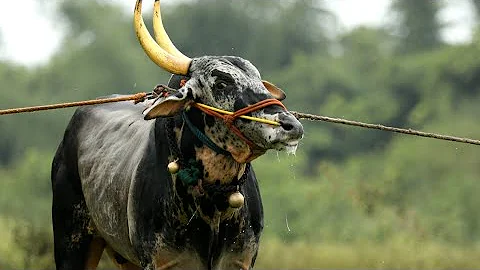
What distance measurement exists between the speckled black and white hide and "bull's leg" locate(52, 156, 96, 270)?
0.58m

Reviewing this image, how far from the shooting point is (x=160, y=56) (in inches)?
294

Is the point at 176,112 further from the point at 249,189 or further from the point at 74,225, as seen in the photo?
the point at 74,225

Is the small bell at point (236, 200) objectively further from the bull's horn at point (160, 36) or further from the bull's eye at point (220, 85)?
→ the bull's horn at point (160, 36)

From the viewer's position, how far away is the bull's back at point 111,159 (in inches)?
324

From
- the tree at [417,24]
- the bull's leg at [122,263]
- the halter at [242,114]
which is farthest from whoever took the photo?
the tree at [417,24]

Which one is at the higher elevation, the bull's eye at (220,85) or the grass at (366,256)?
the bull's eye at (220,85)

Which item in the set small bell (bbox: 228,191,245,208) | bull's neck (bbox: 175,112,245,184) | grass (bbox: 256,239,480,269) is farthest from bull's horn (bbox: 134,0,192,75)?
grass (bbox: 256,239,480,269)

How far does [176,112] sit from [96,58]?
22.8 metres

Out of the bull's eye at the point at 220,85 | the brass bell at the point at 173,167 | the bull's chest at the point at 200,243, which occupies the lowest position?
the bull's chest at the point at 200,243

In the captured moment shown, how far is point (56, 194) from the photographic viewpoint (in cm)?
955

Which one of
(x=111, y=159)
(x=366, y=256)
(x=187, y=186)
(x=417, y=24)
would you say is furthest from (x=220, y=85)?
(x=417, y=24)

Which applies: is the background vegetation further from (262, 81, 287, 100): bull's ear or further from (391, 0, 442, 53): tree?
(262, 81, 287, 100): bull's ear

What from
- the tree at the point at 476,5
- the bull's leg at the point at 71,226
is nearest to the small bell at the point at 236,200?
the bull's leg at the point at 71,226

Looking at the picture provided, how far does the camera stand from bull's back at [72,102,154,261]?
824cm
